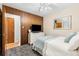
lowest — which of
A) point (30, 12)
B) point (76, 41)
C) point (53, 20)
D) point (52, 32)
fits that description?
point (76, 41)

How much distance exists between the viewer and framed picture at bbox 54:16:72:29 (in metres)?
1.51

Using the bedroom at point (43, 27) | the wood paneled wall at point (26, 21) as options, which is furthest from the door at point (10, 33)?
the wood paneled wall at point (26, 21)

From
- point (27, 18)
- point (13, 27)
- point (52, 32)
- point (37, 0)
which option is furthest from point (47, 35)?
point (37, 0)

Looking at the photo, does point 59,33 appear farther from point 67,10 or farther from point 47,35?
point 67,10

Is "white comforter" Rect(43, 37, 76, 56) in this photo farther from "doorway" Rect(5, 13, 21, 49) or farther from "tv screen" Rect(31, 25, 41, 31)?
"doorway" Rect(5, 13, 21, 49)

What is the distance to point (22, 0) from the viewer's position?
0.96m

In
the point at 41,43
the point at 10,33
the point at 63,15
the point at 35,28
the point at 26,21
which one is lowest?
the point at 41,43

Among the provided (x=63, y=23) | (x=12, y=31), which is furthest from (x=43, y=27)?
(x=12, y=31)

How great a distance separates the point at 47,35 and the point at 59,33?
0.88 ft

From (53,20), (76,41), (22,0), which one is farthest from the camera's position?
(53,20)

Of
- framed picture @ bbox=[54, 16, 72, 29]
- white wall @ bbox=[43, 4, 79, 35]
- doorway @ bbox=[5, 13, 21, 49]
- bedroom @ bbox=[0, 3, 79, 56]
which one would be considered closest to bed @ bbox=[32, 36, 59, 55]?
bedroom @ bbox=[0, 3, 79, 56]

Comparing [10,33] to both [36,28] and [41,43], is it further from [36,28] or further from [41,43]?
[41,43]

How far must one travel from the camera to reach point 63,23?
153cm

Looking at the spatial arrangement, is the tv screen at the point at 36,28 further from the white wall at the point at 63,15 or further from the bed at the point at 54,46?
the bed at the point at 54,46
